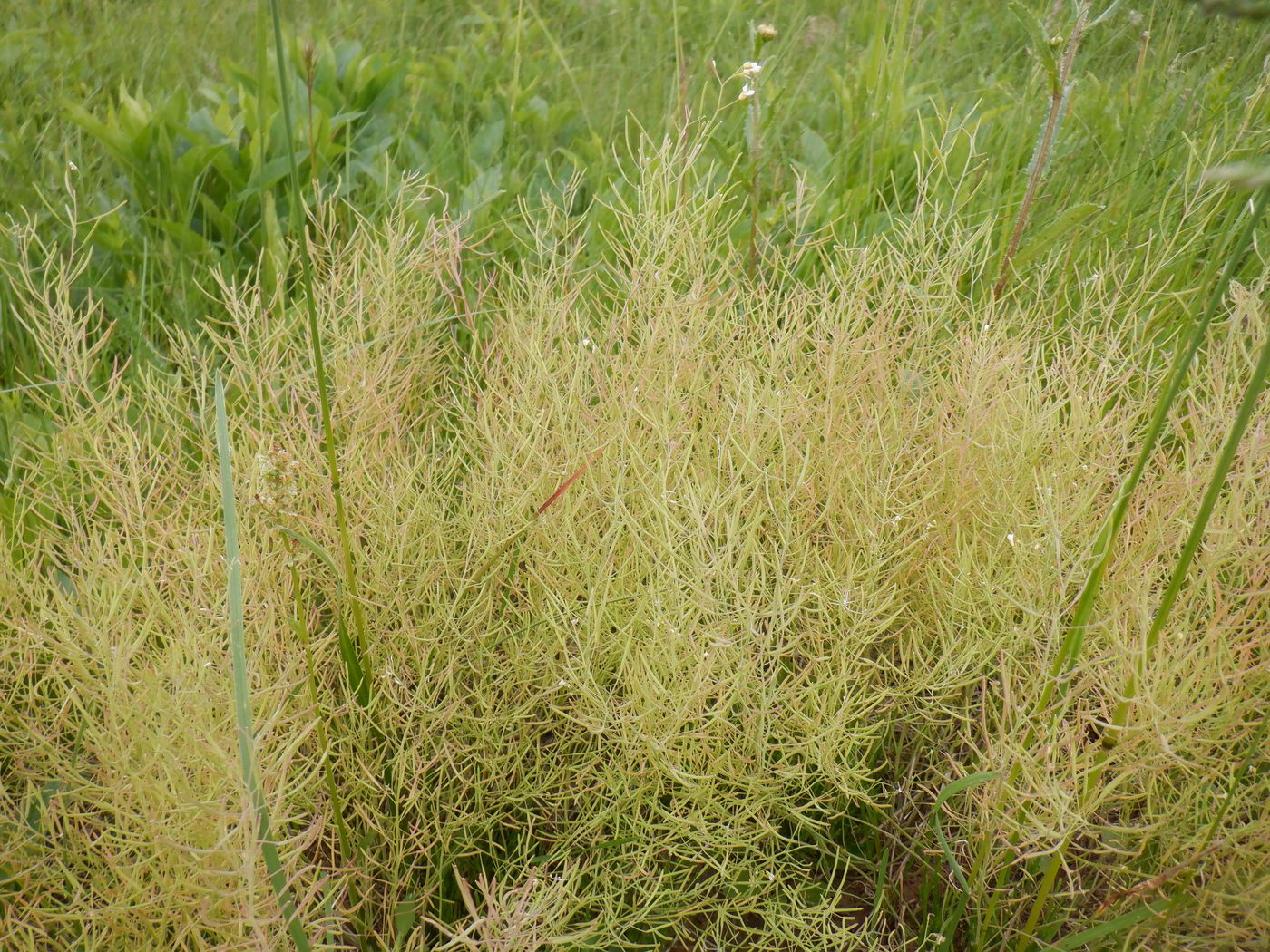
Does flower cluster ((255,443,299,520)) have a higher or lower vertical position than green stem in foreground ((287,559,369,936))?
higher

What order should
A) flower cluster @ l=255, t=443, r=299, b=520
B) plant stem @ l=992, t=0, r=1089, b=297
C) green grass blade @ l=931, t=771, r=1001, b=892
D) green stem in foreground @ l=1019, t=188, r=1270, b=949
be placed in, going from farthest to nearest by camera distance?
plant stem @ l=992, t=0, r=1089, b=297 < green grass blade @ l=931, t=771, r=1001, b=892 < flower cluster @ l=255, t=443, r=299, b=520 < green stem in foreground @ l=1019, t=188, r=1270, b=949

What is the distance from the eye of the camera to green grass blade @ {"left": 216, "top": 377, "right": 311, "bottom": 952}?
841 millimetres

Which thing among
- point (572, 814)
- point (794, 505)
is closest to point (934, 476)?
point (794, 505)

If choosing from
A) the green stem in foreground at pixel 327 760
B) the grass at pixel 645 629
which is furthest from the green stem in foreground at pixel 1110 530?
the green stem in foreground at pixel 327 760

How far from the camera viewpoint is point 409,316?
61.4 inches

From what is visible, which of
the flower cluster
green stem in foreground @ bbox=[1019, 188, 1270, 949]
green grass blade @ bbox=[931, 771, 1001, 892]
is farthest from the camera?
green grass blade @ bbox=[931, 771, 1001, 892]

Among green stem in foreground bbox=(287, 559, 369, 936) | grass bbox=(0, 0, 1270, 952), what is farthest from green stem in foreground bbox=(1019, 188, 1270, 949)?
green stem in foreground bbox=(287, 559, 369, 936)

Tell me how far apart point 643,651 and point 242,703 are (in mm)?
445

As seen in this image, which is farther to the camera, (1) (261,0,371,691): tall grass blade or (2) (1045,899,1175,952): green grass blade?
(2) (1045,899,1175,952): green grass blade

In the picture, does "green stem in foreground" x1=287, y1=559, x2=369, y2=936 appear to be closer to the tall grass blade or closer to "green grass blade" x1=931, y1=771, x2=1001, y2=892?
the tall grass blade

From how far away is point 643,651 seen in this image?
1.17 meters

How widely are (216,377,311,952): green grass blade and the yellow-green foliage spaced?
3 cm

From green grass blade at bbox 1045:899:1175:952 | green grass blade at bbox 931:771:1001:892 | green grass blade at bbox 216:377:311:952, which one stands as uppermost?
green grass blade at bbox 216:377:311:952

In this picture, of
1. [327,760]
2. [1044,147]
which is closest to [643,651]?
[327,760]
